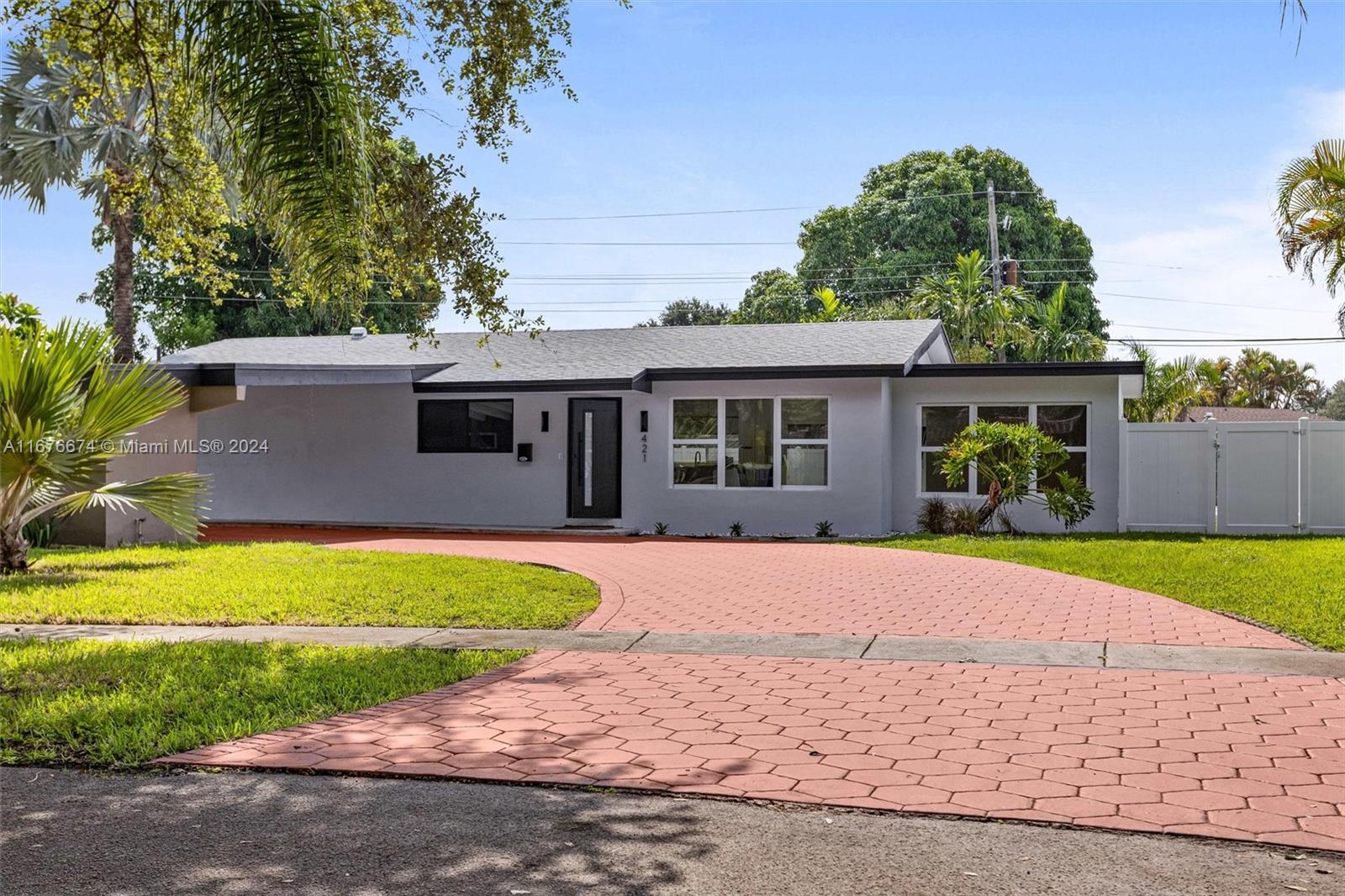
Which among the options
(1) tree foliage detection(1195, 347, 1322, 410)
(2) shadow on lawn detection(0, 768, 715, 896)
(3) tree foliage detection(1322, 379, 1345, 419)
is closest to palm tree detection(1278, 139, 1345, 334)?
(2) shadow on lawn detection(0, 768, 715, 896)

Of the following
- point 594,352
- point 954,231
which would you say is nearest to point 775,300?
point 954,231

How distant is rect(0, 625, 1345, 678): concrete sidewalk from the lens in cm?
780

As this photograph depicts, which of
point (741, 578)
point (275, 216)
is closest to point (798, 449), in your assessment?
point (741, 578)

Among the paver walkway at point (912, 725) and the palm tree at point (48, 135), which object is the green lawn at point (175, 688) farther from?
the palm tree at point (48, 135)

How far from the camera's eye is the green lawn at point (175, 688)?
19.0 feet

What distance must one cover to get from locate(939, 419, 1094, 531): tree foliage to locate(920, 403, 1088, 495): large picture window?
2.83 ft

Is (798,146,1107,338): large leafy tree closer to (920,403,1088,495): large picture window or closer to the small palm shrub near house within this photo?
(920,403,1088,495): large picture window

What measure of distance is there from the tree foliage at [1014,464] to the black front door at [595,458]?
18.9 ft

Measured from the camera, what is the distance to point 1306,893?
12.4 feet

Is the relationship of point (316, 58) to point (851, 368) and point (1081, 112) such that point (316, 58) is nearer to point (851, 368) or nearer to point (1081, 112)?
point (851, 368)

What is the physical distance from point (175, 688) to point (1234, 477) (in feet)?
54.1

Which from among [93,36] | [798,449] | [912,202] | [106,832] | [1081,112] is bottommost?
[106,832]

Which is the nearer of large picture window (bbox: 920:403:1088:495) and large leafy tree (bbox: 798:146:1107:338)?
large picture window (bbox: 920:403:1088:495)

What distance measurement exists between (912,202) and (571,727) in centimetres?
4226
